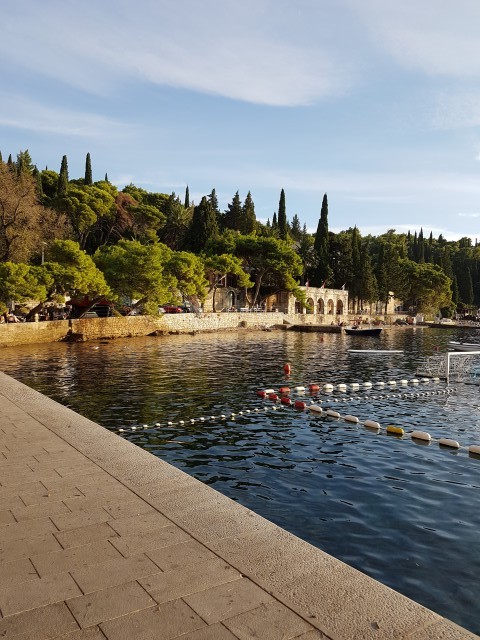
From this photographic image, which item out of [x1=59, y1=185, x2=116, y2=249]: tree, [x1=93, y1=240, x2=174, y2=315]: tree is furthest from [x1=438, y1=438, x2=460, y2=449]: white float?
[x1=59, y1=185, x2=116, y2=249]: tree

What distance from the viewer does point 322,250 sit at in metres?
94.1

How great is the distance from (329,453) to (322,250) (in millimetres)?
81833

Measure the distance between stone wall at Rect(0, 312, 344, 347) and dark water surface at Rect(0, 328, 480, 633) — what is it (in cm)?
1088

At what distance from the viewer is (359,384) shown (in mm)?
28172

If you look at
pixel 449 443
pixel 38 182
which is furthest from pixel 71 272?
pixel 449 443

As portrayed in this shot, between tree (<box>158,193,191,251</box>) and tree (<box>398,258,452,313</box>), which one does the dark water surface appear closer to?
tree (<box>158,193,191,251</box>)

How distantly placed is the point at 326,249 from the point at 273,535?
9032 centimetres

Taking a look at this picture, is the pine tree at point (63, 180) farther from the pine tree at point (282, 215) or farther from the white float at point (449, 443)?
the white float at point (449, 443)

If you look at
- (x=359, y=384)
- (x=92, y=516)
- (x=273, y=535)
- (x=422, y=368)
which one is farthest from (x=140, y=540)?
(x=422, y=368)

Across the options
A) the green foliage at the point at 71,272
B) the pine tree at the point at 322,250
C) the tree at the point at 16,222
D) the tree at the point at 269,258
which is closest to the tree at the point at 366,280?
the pine tree at the point at 322,250

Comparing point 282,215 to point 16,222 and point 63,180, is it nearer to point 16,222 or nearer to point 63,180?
point 63,180

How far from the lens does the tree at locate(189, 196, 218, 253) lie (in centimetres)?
8069

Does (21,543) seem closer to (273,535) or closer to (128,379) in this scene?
(273,535)

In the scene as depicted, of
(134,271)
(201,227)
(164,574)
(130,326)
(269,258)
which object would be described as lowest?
(164,574)
